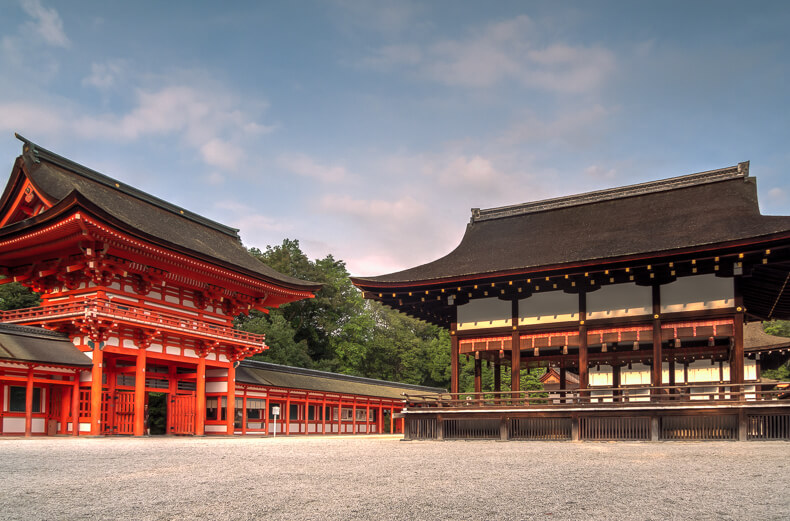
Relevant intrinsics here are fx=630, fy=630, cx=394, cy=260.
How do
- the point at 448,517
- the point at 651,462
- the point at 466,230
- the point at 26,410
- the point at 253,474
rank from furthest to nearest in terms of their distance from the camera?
the point at 466,230
the point at 26,410
the point at 651,462
the point at 253,474
the point at 448,517

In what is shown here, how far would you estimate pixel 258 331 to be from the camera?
44781 millimetres

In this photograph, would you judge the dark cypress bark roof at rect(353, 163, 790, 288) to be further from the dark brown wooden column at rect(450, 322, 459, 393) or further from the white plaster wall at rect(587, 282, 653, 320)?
the dark brown wooden column at rect(450, 322, 459, 393)

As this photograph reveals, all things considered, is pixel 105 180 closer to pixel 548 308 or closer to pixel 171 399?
pixel 171 399

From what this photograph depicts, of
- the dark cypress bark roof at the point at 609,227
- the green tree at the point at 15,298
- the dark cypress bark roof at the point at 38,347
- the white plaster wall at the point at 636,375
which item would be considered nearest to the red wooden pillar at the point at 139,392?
the dark cypress bark roof at the point at 38,347

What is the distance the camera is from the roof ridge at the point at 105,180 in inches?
935

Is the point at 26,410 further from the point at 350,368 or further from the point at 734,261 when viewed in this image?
Result: the point at 350,368

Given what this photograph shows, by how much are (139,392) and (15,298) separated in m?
19.2

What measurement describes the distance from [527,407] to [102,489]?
1365cm

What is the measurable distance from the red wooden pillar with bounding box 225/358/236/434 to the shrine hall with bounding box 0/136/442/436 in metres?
0.05

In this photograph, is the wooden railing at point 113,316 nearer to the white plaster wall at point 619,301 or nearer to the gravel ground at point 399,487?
the gravel ground at point 399,487

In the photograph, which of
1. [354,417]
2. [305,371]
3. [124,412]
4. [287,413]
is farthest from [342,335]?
[124,412]

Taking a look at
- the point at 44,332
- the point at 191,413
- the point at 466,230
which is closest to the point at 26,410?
the point at 44,332

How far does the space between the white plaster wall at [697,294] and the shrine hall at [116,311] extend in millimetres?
16277

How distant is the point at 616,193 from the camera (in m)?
23.5
